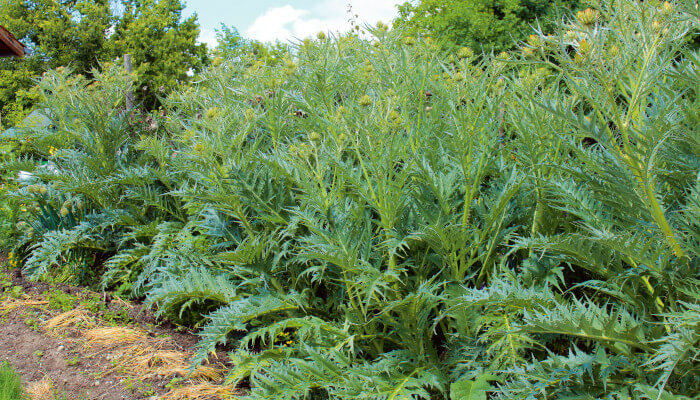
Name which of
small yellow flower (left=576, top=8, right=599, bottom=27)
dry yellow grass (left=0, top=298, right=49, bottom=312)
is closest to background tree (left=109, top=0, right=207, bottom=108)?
dry yellow grass (left=0, top=298, right=49, bottom=312)

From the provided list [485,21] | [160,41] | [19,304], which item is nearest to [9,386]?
[19,304]

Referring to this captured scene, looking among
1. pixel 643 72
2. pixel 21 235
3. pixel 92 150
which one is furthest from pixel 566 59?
pixel 21 235

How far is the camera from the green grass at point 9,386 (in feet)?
8.40

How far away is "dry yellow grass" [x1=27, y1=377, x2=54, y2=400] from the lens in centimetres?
272

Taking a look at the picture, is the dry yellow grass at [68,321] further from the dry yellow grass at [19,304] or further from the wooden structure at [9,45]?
the wooden structure at [9,45]

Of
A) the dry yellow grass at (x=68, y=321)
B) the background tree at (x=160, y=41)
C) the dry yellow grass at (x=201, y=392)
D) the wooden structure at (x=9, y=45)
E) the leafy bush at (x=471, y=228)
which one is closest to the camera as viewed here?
the leafy bush at (x=471, y=228)

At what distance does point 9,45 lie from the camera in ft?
29.8

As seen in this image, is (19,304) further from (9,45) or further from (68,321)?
(9,45)

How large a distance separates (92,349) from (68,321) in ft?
1.68

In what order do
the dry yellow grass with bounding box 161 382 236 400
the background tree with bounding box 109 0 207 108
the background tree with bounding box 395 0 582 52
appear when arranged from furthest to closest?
the background tree with bounding box 109 0 207 108
the background tree with bounding box 395 0 582 52
the dry yellow grass with bounding box 161 382 236 400

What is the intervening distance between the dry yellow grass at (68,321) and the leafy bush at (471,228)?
0.38 meters

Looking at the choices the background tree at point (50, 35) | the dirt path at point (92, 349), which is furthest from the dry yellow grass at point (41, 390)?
the background tree at point (50, 35)

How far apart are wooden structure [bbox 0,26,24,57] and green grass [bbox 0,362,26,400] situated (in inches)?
321

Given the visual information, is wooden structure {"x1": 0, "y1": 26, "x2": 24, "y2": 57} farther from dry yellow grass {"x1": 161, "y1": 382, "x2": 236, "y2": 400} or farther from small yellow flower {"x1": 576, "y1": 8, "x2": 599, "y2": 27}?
small yellow flower {"x1": 576, "y1": 8, "x2": 599, "y2": 27}
